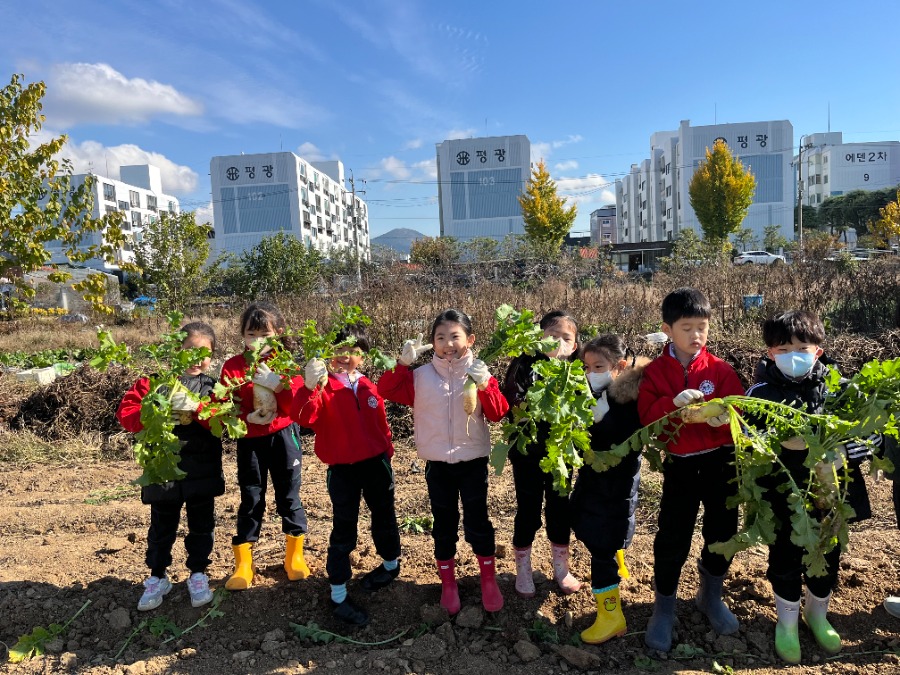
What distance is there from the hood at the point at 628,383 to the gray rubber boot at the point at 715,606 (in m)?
0.99

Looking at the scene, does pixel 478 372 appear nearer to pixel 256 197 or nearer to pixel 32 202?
pixel 32 202

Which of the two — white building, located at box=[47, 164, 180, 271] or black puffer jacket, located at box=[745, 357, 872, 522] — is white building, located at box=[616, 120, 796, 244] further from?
black puffer jacket, located at box=[745, 357, 872, 522]

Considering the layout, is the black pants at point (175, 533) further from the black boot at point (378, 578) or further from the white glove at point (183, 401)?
the black boot at point (378, 578)

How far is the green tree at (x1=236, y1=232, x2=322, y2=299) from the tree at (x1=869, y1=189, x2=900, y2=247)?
1110 inches

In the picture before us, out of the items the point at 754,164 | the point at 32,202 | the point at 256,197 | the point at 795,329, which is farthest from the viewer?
the point at 256,197

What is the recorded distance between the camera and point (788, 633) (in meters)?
2.60

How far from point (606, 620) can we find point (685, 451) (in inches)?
35.6

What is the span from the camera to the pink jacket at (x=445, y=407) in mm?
2945

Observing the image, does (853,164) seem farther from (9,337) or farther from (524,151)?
(9,337)

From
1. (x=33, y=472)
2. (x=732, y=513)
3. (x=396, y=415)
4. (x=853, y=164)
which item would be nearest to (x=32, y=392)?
(x=33, y=472)

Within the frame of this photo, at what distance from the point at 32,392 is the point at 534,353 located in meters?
7.07

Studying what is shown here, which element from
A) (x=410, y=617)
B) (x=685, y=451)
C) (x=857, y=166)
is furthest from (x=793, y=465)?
(x=857, y=166)

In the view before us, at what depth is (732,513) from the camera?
8.82ft

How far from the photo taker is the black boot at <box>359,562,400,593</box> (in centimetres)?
323
